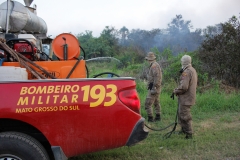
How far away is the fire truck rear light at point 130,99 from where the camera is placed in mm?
2900

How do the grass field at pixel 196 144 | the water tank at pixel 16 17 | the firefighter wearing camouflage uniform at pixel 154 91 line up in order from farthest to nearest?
the firefighter wearing camouflage uniform at pixel 154 91, the water tank at pixel 16 17, the grass field at pixel 196 144

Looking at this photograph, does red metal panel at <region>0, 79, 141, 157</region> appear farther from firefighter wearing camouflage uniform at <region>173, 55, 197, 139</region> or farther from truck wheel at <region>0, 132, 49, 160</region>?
firefighter wearing camouflage uniform at <region>173, 55, 197, 139</region>

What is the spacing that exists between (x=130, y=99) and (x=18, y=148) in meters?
1.29

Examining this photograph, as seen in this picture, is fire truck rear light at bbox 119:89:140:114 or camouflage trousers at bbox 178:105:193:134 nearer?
fire truck rear light at bbox 119:89:140:114

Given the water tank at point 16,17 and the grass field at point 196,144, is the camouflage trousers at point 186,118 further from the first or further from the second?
the water tank at point 16,17

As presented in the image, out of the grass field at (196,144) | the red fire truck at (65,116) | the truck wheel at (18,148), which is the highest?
the red fire truck at (65,116)

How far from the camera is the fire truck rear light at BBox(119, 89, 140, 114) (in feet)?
9.52

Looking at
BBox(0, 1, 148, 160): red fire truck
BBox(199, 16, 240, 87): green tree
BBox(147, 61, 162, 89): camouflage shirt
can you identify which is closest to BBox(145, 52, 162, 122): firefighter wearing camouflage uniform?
BBox(147, 61, 162, 89): camouflage shirt

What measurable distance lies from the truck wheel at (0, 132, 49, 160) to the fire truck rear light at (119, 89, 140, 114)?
3.43ft

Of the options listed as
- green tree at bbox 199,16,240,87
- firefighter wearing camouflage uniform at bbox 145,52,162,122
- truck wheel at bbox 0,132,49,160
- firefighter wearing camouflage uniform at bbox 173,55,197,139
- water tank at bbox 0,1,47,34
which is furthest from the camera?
green tree at bbox 199,16,240,87

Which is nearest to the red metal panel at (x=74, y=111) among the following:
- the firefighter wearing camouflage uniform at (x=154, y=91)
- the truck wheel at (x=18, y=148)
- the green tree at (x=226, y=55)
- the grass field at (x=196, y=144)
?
the truck wheel at (x=18, y=148)

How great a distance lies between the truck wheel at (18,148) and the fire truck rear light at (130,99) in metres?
1.04

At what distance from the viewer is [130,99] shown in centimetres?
294

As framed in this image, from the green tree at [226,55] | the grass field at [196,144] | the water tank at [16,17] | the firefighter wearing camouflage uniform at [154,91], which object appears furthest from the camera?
the green tree at [226,55]
